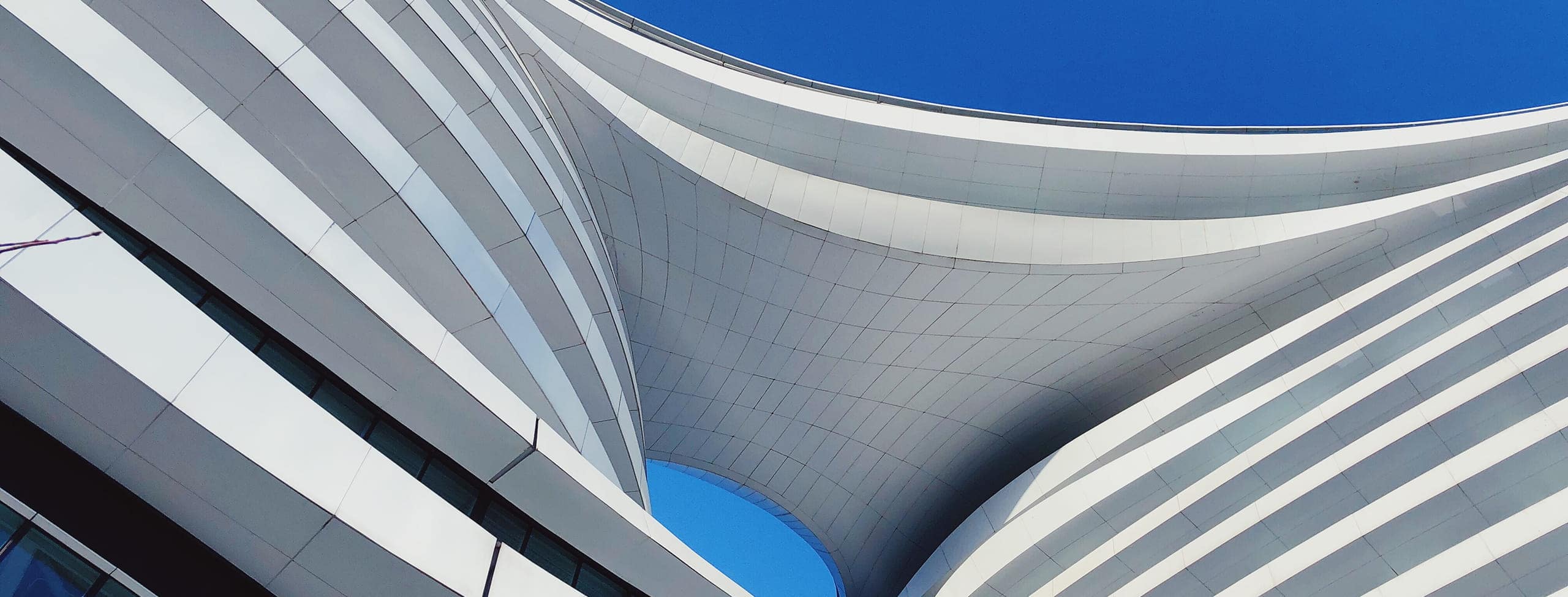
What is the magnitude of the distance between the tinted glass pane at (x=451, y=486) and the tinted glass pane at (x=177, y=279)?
11.3 feet

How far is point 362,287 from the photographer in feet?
33.1

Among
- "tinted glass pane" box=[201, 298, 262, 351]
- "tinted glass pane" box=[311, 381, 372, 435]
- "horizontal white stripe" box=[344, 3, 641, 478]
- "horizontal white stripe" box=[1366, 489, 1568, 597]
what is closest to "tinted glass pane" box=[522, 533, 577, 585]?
"tinted glass pane" box=[311, 381, 372, 435]

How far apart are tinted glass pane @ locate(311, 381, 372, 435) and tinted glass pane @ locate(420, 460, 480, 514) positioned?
1.04m

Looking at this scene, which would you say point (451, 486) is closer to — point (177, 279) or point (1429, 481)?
point (177, 279)

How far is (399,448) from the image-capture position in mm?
10992

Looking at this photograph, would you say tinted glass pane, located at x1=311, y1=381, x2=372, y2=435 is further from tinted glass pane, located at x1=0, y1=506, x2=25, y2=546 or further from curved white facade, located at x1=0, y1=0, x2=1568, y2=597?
tinted glass pane, located at x1=0, y1=506, x2=25, y2=546

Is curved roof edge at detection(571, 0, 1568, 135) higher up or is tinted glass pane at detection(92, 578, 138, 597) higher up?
curved roof edge at detection(571, 0, 1568, 135)

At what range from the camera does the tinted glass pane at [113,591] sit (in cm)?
741

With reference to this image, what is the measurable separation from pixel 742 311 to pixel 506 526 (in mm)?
15405

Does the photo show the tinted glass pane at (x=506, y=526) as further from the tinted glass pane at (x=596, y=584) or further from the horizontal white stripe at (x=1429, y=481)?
the horizontal white stripe at (x=1429, y=481)

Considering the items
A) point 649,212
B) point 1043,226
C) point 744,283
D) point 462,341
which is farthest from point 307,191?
point 1043,226

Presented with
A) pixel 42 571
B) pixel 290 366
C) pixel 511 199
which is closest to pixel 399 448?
pixel 290 366

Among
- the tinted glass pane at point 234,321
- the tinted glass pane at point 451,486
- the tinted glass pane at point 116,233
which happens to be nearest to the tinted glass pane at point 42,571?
the tinted glass pane at point 234,321

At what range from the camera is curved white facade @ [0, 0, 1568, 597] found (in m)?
8.69
